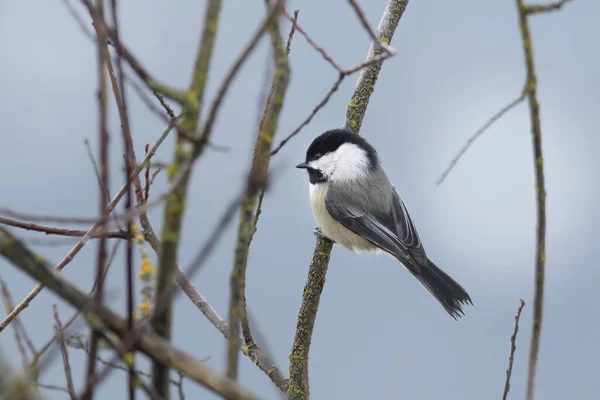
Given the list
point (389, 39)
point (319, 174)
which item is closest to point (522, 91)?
point (389, 39)

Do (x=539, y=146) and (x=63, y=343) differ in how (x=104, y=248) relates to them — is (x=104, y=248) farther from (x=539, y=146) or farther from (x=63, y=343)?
(x=539, y=146)

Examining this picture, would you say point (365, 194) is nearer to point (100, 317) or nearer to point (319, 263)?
point (319, 263)

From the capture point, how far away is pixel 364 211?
4.04 m

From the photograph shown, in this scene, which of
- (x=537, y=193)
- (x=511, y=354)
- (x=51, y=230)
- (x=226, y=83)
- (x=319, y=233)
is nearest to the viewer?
(x=226, y=83)

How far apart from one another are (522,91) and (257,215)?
1186 millimetres

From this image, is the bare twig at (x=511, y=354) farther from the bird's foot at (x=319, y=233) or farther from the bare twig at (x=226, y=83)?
the bird's foot at (x=319, y=233)

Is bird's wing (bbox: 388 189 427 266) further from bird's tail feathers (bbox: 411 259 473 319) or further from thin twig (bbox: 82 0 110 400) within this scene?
thin twig (bbox: 82 0 110 400)

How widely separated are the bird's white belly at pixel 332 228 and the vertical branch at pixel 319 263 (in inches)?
21.2

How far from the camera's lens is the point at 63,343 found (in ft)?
3.74

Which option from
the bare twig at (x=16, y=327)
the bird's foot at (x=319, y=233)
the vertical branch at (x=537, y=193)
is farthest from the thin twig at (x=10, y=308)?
the bird's foot at (x=319, y=233)

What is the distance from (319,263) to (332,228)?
896 mm

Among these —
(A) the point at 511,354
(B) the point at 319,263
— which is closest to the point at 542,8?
(A) the point at 511,354

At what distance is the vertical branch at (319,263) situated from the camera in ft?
8.86

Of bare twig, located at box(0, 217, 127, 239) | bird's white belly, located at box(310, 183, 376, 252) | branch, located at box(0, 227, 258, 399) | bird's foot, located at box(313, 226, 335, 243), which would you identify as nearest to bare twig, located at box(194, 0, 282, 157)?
branch, located at box(0, 227, 258, 399)
